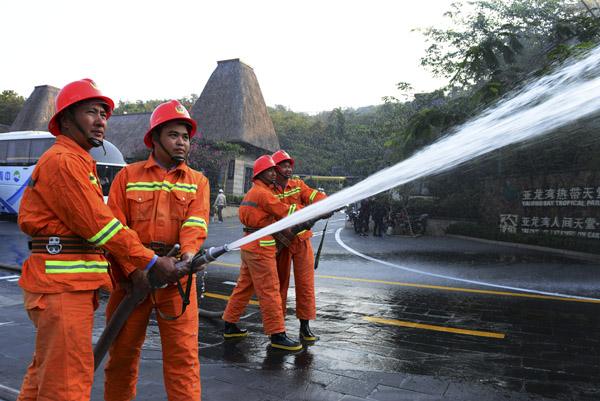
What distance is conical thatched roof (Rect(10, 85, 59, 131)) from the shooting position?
123ft

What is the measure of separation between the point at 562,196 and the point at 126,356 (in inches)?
627

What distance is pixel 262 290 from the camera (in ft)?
14.8

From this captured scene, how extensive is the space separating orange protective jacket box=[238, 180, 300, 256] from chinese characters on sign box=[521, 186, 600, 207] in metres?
13.2

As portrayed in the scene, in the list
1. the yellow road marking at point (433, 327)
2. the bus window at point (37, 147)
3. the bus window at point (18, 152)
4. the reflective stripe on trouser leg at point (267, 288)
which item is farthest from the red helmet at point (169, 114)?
the bus window at point (18, 152)

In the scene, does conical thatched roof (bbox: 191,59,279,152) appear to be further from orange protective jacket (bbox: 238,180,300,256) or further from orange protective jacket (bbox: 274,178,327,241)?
orange protective jacket (bbox: 238,180,300,256)

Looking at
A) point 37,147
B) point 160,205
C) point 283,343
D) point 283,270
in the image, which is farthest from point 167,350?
point 37,147

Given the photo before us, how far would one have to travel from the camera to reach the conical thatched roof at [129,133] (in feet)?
105

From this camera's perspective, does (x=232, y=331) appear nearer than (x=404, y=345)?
No

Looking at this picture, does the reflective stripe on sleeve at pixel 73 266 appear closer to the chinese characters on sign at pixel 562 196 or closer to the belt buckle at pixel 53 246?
the belt buckle at pixel 53 246

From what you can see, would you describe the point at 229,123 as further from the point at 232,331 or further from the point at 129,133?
the point at 232,331

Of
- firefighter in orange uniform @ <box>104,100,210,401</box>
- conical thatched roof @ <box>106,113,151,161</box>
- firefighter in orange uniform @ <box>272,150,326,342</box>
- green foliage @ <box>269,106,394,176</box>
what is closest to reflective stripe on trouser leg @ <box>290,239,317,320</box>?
firefighter in orange uniform @ <box>272,150,326,342</box>

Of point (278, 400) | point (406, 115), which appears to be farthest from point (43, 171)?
point (406, 115)

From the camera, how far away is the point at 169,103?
2916 millimetres

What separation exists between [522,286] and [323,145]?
48.3m
